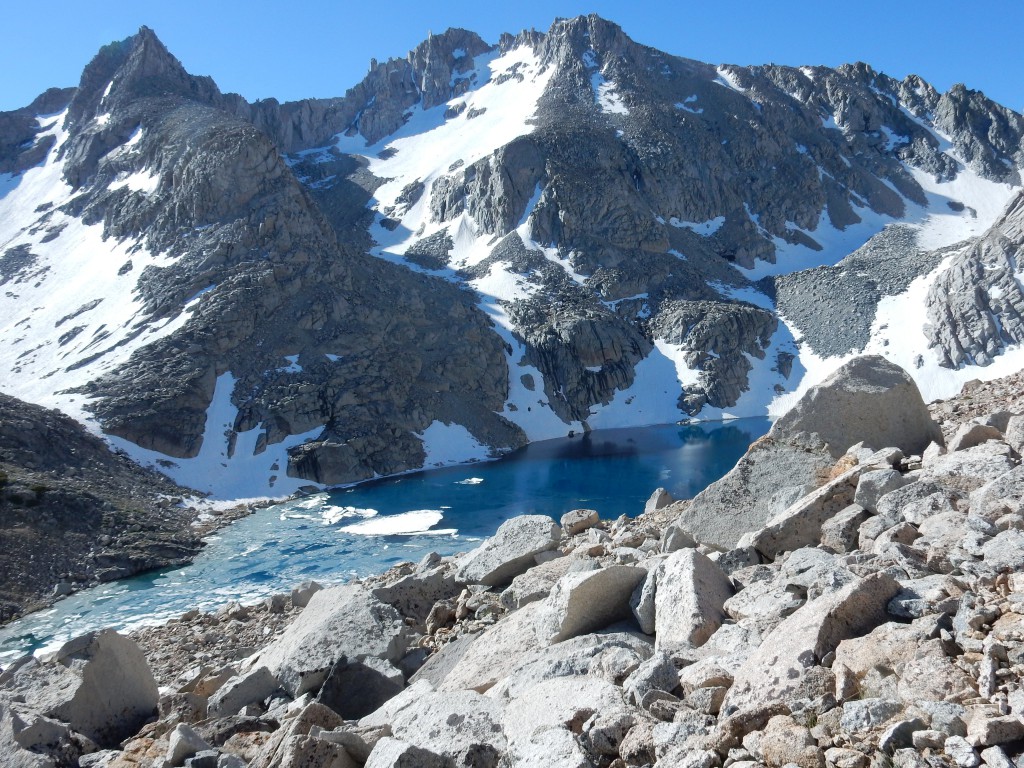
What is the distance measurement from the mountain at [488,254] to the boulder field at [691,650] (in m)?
47.6

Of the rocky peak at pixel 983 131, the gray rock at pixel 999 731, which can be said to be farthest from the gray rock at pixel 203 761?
the rocky peak at pixel 983 131

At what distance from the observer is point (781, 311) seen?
4023 inches

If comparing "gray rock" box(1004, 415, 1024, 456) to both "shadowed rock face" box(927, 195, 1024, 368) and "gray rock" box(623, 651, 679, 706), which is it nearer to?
"gray rock" box(623, 651, 679, 706)

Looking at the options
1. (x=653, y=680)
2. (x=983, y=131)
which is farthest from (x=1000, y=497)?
(x=983, y=131)

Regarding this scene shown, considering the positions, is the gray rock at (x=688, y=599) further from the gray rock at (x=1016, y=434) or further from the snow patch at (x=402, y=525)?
the snow patch at (x=402, y=525)

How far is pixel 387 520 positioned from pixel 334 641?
3436 cm

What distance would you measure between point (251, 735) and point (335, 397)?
60144 millimetres

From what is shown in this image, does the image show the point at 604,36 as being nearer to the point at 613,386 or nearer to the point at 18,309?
Answer: the point at 613,386

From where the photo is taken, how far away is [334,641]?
853 centimetres

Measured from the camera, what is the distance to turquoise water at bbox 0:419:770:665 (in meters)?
28.2

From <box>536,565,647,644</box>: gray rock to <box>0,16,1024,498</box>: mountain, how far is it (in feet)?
165

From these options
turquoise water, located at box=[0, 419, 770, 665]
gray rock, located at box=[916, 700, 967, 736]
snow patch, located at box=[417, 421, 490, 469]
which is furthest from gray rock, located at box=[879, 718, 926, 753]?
snow patch, located at box=[417, 421, 490, 469]

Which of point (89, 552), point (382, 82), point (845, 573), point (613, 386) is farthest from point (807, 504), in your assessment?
point (382, 82)

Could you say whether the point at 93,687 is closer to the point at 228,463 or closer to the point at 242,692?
the point at 242,692
